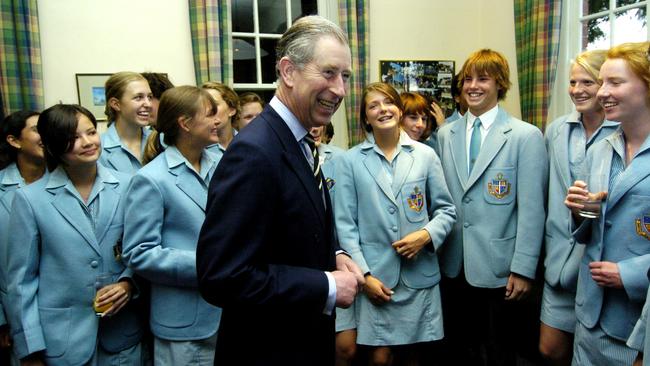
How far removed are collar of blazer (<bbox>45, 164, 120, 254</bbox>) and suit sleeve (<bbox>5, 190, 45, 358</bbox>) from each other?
0.09 meters

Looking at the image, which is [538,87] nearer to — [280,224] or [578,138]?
[578,138]

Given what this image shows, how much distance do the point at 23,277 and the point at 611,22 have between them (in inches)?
168

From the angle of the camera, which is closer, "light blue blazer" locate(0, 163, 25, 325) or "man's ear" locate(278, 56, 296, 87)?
"man's ear" locate(278, 56, 296, 87)

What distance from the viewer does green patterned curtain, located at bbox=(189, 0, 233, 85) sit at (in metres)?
3.82

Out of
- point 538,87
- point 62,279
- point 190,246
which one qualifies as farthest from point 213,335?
point 538,87

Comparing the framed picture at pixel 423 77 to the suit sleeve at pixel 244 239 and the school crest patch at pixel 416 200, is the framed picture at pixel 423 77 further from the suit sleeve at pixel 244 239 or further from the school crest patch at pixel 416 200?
the suit sleeve at pixel 244 239

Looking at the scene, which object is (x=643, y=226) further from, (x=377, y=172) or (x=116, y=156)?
(x=116, y=156)

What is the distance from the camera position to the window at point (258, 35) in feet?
14.2

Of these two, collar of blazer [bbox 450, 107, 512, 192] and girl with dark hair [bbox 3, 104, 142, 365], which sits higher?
collar of blazer [bbox 450, 107, 512, 192]

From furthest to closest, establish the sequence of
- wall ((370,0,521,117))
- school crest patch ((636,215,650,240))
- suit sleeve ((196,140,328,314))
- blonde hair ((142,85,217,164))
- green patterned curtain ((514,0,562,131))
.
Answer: wall ((370,0,521,117))
green patterned curtain ((514,0,562,131))
blonde hair ((142,85,217,164))
school crest patch ((636,215,650,240))
suit sleeve ((196,140,328,314))

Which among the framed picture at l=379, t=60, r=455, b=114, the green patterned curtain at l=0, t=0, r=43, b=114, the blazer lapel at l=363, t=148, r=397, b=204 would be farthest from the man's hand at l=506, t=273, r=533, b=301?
the green patterned curtain at l=0, t=0, r=43, b=114

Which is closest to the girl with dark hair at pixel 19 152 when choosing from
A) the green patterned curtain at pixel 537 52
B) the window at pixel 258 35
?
the window at pixel 258 35

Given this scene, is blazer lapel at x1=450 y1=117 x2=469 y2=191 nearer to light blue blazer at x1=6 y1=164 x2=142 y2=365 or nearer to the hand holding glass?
the hand holding glass

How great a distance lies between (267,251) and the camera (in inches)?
43.9
